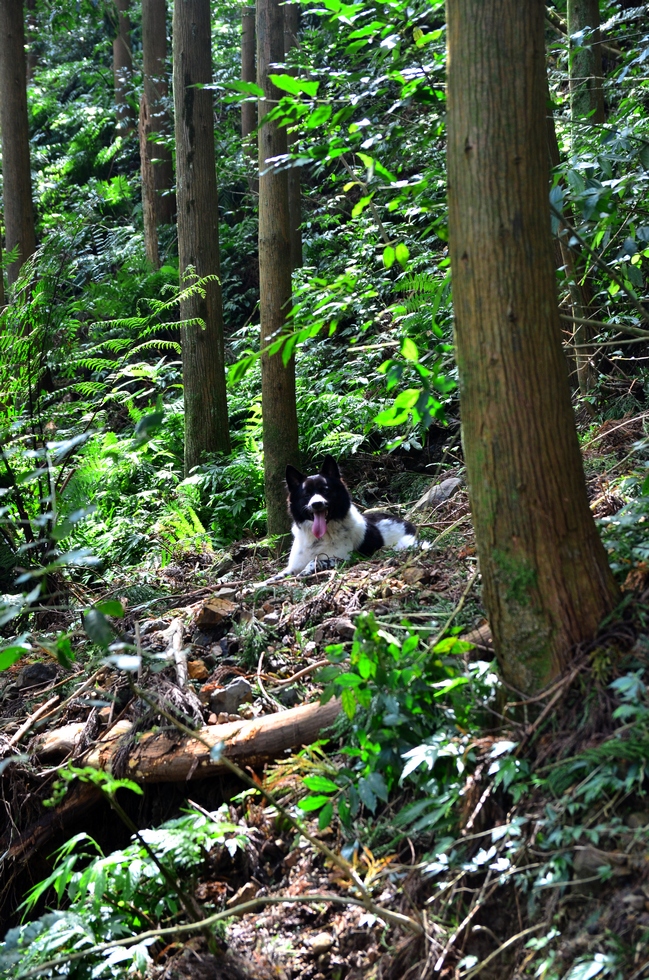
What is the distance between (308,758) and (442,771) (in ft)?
2.66

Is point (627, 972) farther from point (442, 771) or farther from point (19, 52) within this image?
point (19, 52)

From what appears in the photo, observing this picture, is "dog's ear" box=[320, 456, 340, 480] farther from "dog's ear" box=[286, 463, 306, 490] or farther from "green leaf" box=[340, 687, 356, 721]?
"green leaf" box=[340, 687, 356, 721]

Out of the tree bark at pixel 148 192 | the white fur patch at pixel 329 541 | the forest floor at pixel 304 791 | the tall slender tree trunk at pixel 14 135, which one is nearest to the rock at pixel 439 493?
the forest floor at pixel 304 791

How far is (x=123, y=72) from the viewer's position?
20625 millimetres

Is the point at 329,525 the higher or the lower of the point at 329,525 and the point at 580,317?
the lower

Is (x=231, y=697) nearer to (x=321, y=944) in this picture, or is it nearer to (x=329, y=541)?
(x=321, y=944)

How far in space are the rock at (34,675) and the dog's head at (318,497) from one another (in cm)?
237

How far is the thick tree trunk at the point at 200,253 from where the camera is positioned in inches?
332

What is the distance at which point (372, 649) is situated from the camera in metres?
3.20

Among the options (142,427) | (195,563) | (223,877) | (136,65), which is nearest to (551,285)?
(142,427)

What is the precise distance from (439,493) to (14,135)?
772cm

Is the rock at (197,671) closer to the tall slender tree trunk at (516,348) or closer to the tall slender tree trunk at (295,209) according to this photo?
the tall slender tree trunk at (516,348)

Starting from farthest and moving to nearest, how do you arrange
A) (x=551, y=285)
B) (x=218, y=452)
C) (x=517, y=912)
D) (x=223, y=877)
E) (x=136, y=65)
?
(x=136, y=65) < (x=218, y=452) < (x=223, y=877) < (x=551, y=285) < (x=517, y=912)

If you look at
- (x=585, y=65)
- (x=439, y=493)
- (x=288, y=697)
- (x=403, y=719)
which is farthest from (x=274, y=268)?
(x=403, y=719)
